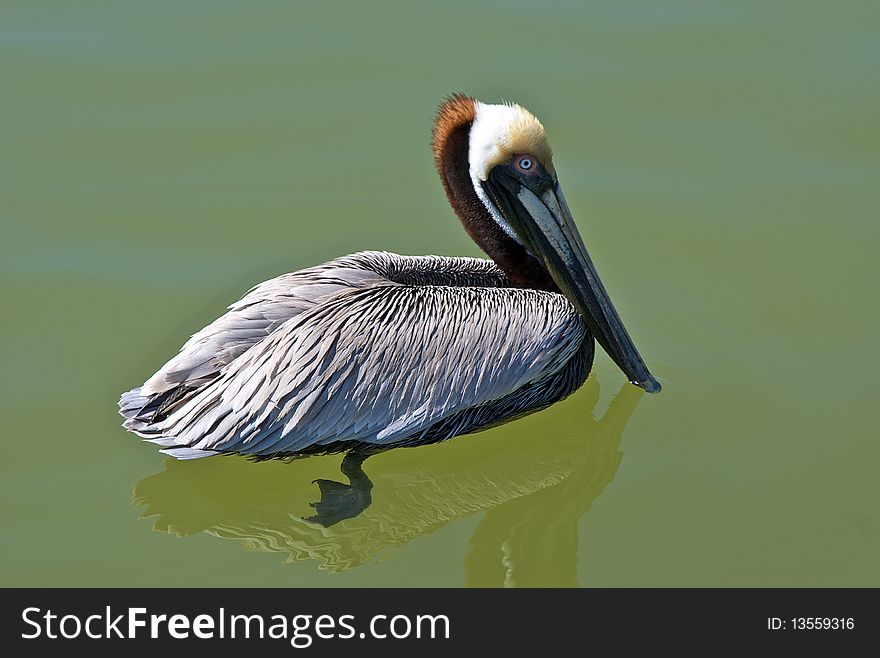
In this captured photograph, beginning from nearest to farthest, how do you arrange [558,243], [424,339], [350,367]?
[350,367] → [424,339] → [558,243]

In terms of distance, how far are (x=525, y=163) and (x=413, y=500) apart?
156 centimetres

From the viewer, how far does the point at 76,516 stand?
4992mm

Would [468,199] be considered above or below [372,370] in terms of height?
above

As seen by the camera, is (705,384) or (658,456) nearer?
(658,456)

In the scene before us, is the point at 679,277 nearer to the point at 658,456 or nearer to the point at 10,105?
the point at 658,456

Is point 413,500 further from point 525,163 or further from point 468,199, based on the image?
point 525,163

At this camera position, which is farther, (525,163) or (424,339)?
(525,163)

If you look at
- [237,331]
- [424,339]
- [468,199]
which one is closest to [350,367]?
[424,339]

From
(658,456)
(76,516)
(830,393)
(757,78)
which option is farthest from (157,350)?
(757,78)

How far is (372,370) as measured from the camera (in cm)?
507

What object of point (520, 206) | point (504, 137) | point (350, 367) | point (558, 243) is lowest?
point (350, 367)

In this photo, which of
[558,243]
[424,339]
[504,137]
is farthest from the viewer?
[558,243]

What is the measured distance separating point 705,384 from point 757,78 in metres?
2.79

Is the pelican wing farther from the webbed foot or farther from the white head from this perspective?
the white head
